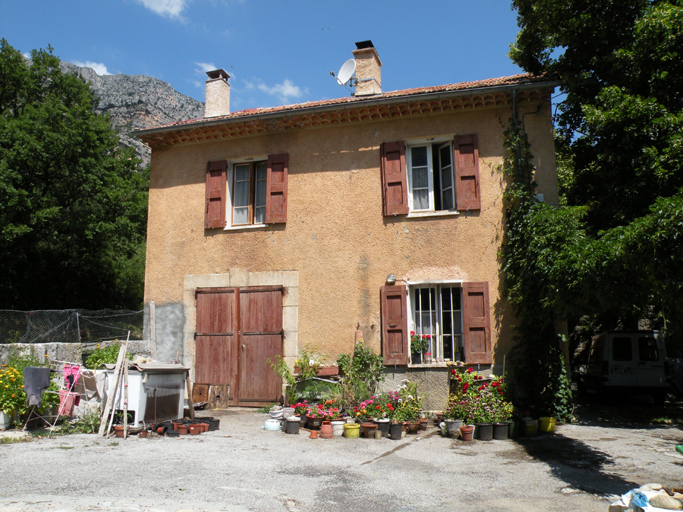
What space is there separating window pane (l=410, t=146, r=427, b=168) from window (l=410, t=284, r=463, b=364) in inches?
92.4

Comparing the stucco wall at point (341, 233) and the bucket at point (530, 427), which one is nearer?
the bucket at point (530, 427)

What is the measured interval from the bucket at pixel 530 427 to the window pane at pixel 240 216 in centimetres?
642

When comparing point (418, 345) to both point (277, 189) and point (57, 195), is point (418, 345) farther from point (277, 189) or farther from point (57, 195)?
point (57, 195)

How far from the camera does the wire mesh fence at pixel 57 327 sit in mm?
11133

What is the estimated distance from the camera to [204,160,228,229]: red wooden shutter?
1089 centimetres

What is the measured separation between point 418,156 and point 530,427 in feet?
16.9

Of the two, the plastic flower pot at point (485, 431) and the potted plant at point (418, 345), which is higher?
the potted plant at point (418, 345)

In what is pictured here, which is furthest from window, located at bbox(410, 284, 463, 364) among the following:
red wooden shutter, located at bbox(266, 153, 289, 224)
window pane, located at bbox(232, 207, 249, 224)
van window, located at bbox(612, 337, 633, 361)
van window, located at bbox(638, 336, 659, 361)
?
van window, located at bbox(638, 336, 659, 361)

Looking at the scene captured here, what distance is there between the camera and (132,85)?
4953 centimetres

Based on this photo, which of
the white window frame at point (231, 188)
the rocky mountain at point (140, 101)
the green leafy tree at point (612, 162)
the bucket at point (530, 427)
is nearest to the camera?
the green leafy tree at point (612, 162)

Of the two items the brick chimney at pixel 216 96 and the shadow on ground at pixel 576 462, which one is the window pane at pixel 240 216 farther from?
the shadow on ground at pixel 576 462

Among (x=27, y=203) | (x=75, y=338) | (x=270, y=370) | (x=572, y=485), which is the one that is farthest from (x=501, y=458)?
(x=27, y=203)

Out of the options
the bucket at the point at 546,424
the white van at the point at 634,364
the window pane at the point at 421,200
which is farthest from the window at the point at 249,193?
the white van at the point at 634,364

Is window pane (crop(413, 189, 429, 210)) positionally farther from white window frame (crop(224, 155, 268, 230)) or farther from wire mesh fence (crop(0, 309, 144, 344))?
wire mesh fence (crop(0, 309, 144, 344))
